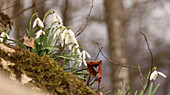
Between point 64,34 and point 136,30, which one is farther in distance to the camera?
point 136,30

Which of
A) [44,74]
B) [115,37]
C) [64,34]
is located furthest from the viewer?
[115,37]

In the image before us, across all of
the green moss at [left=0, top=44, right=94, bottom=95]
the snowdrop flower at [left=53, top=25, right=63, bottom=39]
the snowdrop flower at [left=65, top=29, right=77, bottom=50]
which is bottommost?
the green moss at [left=0, top=44, right=94, bottom=95]

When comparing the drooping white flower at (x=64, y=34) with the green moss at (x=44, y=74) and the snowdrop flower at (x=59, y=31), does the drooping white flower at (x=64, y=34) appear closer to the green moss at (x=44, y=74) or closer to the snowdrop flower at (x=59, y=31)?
the snowdrop flower at (x=59, y=31)

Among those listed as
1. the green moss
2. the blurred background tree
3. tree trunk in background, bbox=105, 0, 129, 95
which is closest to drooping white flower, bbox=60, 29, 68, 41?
the green moss

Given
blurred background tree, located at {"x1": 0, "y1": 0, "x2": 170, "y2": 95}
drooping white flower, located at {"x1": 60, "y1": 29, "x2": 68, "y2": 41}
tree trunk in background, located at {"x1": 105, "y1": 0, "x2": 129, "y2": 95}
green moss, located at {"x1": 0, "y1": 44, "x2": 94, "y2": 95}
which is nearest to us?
green moss, located at {"x1": 0, "y1": 44, "x2": 94, "y2": 95}

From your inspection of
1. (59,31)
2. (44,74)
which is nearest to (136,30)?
(59,31)

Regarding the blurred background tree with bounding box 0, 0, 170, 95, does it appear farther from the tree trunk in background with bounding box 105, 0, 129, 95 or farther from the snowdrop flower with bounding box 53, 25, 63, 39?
the snowdrop flower with bounding box 53, 25, 63, 39

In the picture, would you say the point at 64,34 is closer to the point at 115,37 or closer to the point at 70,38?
the point at 70,38

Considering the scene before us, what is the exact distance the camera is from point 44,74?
3.03 feet

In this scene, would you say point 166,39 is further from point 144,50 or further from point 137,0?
point 137,0

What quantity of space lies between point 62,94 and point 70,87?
2.4 inches

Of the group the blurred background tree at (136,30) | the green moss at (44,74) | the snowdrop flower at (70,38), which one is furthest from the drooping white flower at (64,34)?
the blurred background tree at (136,30)

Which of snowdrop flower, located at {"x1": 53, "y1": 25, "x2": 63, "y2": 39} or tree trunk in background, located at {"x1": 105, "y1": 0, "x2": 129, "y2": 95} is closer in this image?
snowdrop flower, located at {"x1": 53, "y1": 25, "x2": 63, "y2": 39}

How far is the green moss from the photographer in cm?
88
